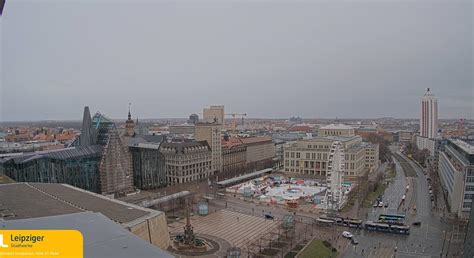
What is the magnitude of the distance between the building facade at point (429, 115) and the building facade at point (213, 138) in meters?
47.1

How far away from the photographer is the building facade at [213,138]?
4597 cm

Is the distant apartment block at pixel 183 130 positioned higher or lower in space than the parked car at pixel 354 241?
higher

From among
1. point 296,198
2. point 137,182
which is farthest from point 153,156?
point 296,198

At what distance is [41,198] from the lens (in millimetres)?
19078

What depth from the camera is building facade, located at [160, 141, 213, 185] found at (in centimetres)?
3994

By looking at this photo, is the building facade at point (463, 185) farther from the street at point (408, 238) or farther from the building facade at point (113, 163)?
the building facade at point (113, 163)

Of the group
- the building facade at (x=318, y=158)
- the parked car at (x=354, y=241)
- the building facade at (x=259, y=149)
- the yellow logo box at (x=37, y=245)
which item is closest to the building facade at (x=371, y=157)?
the building facade at (x=318, y=158)

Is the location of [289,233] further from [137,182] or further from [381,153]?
[381,153]

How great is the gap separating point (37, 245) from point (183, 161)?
33.3 m

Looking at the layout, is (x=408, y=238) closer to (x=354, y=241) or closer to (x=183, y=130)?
(x=354, y=241)

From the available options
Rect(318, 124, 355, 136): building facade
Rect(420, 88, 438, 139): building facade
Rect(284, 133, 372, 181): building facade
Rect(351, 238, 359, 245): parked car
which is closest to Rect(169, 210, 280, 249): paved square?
Rect(351, 238, 359, 245): parked car

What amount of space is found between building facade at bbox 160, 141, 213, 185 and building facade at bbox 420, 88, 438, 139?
51.2m

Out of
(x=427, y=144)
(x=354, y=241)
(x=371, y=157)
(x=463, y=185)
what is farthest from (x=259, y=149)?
(x=354, y=241)

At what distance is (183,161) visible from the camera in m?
40.1
